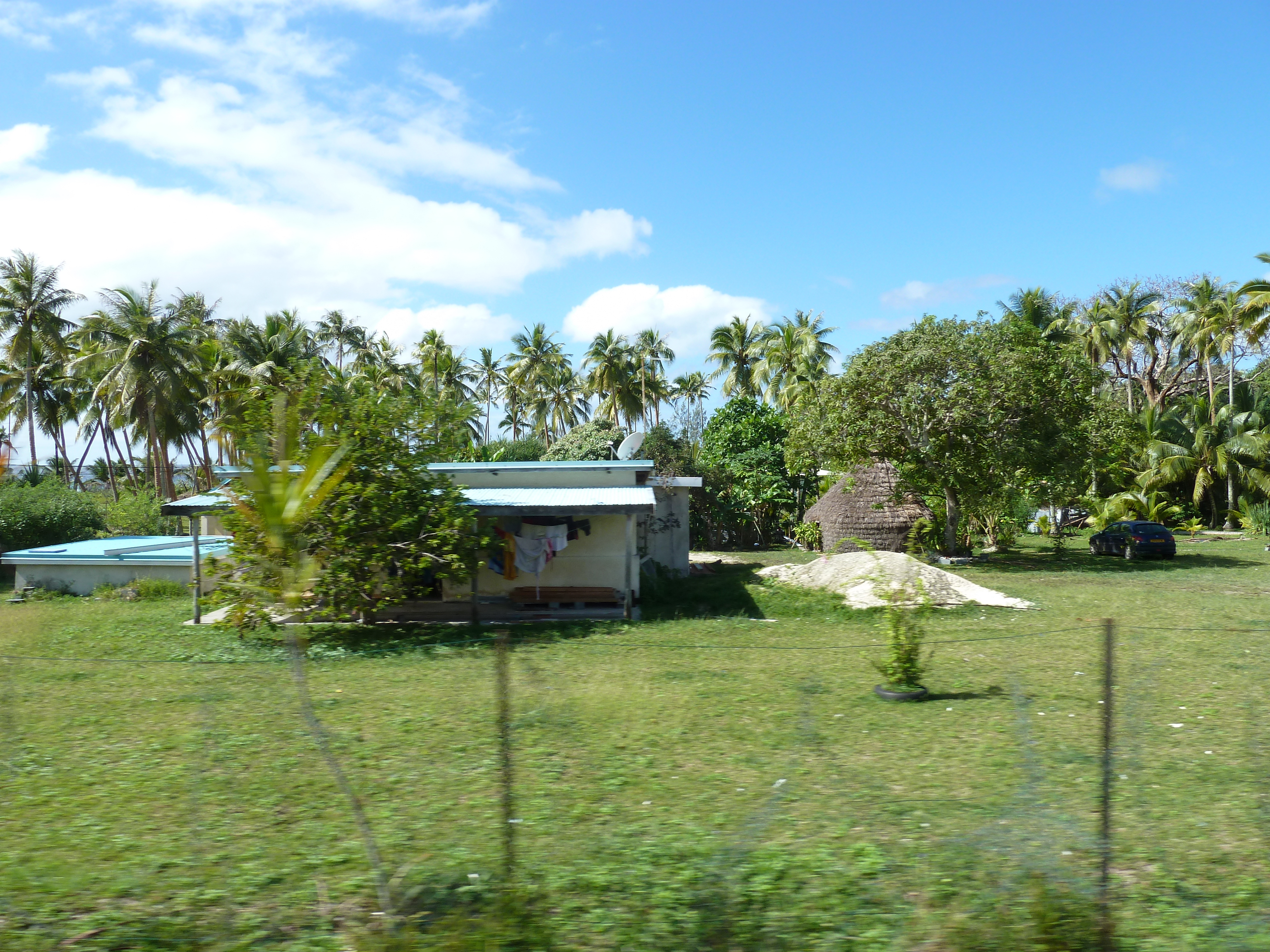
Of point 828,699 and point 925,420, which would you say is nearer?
point 828,699

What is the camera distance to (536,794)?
18.8 ft

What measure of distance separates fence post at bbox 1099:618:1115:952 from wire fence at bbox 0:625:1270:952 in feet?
0.06

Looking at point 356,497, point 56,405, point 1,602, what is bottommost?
point 1,602

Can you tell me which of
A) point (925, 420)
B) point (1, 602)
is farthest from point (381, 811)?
point (925, 420)

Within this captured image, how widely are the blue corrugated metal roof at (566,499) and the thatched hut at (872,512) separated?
34.8 ft

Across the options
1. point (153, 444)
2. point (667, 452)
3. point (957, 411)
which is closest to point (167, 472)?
point (153, 444)

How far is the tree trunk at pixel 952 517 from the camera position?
25.4m

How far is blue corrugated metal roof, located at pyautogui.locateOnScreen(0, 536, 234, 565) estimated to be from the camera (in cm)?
1998

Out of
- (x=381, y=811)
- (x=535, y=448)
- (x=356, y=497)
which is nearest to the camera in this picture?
(x=381, y=811)

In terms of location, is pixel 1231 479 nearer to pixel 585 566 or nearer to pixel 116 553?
pixel 585 566

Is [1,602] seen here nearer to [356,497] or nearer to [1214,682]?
[356,497]

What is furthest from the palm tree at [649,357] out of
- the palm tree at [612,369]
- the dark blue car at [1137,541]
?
the dark blue car at [1137,541]

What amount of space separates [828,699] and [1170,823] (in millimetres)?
4133

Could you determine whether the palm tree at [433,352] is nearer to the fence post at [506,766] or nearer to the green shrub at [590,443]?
the green shrub at [590,443]
